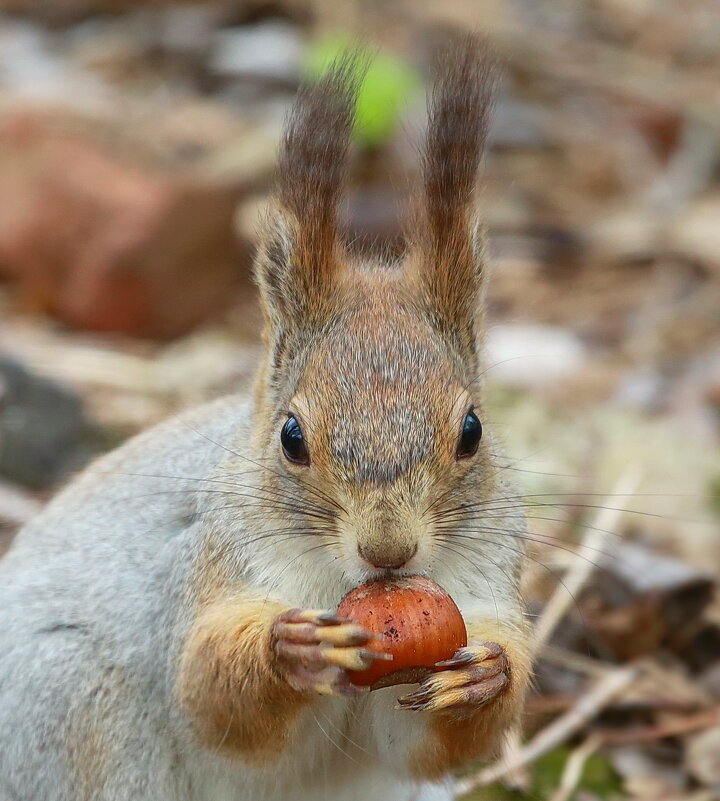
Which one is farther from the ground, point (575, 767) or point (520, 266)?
point (520, 266)

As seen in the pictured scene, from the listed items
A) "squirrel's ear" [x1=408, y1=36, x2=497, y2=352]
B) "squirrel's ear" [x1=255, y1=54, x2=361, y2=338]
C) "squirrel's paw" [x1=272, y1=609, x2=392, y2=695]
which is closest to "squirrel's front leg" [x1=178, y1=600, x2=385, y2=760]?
"squirrel's paw" [x1=272, y1=609, x2=392, y2=695]

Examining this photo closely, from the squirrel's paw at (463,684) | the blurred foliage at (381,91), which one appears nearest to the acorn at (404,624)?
the squirrel's paw at (463,684)

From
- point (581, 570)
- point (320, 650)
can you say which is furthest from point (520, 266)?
point (320, 650)

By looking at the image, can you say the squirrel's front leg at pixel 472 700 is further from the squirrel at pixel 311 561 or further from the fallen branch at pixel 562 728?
the fallen branch at pixel 562 728

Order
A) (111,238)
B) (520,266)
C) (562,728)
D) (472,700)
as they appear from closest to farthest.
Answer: (472,700) → (562,728) → (111,238) → (520,266)

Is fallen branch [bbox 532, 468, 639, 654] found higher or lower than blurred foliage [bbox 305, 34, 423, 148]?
lower

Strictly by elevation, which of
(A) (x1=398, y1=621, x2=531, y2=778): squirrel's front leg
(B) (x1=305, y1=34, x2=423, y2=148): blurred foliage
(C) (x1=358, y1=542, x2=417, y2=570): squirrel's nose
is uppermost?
(B) (x1=305, y1=34, x2=423, y2=148): blurred foliage

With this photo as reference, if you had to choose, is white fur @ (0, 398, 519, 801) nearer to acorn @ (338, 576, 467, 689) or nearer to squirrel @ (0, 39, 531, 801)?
squirrel @ (0, 39, 531, 801)

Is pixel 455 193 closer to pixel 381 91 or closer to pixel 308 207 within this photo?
pixel 308 207
